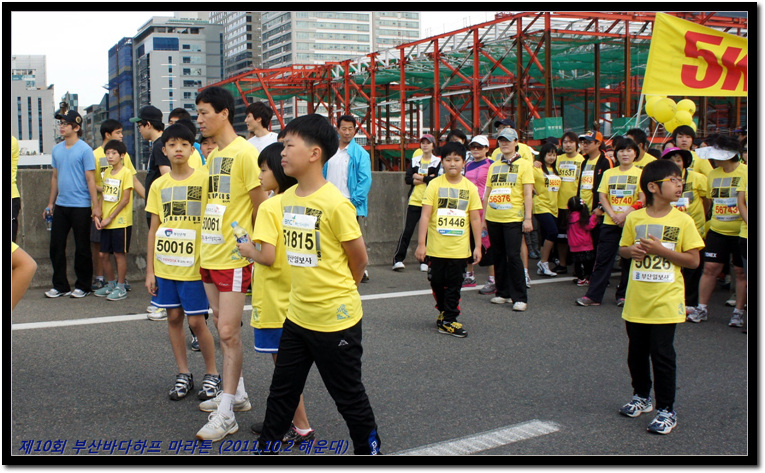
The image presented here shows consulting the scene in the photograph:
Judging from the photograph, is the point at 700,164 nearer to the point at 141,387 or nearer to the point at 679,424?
the point at 679,424

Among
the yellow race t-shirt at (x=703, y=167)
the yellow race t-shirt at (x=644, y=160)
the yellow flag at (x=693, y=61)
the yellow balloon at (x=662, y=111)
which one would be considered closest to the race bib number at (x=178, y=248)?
the yellow flag at (x=693, y=61)

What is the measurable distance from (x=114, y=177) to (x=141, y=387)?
11.7ft

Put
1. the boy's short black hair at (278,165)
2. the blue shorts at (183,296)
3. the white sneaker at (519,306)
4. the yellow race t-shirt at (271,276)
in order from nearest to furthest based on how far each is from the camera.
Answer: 1. the yellow race t-shirt at (271,276)
2. the boy's short black hair at (278,165)
3. the blue shorts at (183,296)
4. the white sneaker at (519,306)

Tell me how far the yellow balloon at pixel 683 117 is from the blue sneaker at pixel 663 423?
776cm

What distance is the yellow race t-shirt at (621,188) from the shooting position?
7.40 m

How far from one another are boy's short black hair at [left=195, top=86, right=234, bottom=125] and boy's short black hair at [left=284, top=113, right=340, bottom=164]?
1.02 meters

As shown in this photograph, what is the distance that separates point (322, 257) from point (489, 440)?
1.44m

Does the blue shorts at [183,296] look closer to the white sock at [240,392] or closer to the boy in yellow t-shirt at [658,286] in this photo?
the white sock at [240,392]

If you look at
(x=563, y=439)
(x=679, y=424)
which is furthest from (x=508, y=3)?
(x=679, y=424)

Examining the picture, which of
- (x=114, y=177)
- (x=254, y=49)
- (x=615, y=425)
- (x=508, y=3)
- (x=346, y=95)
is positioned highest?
(x=254, y=49)

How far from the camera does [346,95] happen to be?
39.2m

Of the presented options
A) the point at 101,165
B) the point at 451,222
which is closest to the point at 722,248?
the point at 451,222

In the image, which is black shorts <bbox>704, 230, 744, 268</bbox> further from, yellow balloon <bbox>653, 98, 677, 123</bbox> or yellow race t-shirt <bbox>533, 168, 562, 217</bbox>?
yellow balloon <bbox>653, 98, 677, 123</bbox>

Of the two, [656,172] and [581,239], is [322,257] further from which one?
[581,239]
